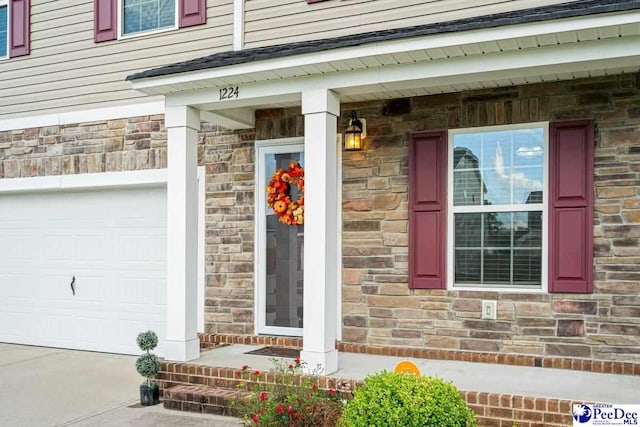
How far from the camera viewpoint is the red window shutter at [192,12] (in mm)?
7480

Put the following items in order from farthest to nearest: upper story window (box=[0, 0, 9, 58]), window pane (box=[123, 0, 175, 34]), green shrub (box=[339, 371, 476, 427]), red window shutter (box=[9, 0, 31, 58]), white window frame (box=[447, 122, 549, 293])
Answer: upper story window (box=[0, 0, 9, 58])
red window shutter (box=[9, 0, 31, 58])
window pane (box=[123, 0, 175, 34])
white window frame (box=[447, 122, 549, 293])
green shrub (box=[339, 371, 476, 427])

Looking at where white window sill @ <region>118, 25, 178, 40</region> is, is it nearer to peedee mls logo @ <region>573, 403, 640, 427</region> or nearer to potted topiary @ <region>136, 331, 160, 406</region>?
potted topiary @ <region>136, 331, 160, 406</region>

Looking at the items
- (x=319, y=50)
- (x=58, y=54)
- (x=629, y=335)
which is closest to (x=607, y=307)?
(x=629, y=335)

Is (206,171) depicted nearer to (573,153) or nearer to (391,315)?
(391,315)

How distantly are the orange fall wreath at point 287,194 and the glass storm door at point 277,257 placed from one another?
0.20ft

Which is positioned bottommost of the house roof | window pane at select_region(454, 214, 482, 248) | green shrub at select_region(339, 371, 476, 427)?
green shrub at select_region(339, 371, 476, 427)

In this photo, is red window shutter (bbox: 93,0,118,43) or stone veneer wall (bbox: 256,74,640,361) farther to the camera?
red window shutter (bbox: 93,0,118,43)

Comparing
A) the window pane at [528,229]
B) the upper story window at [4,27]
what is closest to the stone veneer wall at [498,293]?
the window pane at [528,229]

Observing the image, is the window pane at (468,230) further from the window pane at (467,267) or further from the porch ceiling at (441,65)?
the porch ceiling at (441,65)

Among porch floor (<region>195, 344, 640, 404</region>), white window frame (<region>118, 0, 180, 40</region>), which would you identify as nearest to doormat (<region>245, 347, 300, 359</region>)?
porch floor (<region>195, 344, 640, 404</region>)

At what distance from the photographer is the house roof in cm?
444

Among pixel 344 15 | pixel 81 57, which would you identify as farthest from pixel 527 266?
pixel 81 57

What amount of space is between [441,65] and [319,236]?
1777 millimetres

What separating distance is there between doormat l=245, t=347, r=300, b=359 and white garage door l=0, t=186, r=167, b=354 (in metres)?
1.72
